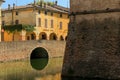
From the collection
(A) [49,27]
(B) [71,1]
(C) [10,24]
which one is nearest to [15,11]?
(C) [10,24]

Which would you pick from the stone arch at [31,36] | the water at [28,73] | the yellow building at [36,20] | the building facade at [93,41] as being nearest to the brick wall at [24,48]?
the water at [28,73]

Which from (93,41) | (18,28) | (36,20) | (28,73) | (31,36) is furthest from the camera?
(31,36)

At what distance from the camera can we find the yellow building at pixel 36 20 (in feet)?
177

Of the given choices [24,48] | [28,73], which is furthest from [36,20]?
[28,73]

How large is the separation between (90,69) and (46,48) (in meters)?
22.8

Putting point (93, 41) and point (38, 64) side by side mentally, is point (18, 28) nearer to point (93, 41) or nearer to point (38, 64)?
point (38, 64)

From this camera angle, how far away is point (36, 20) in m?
54.0

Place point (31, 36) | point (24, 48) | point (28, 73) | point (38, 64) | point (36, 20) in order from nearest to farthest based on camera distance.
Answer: point (28, 73)
point (38, 64)
point (24, 48)
point (36, 20)
point (31, 36)

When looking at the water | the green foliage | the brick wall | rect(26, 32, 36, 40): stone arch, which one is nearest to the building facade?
the water

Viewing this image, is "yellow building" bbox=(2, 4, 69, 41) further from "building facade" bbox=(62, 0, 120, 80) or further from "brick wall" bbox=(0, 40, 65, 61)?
"building facade" bbox=(62, 0, 120, 80)

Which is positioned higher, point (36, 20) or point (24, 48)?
point (36, 20)

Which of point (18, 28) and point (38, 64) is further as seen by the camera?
point (18, 28)

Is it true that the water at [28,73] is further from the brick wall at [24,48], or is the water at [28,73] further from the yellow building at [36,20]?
the yellow building at [36,20]

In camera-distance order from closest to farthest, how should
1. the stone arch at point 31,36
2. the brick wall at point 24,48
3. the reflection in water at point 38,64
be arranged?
the reflection in water at point 38,64 < the brick wall at point 24,48 < the stone arch at point 31,36
